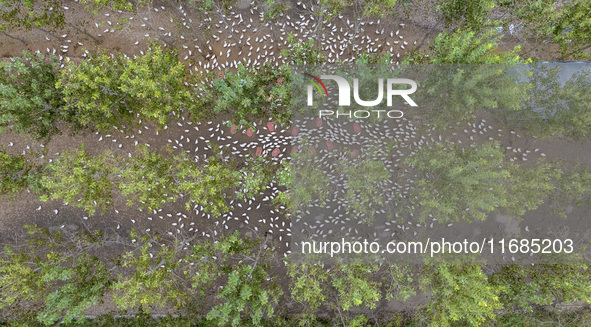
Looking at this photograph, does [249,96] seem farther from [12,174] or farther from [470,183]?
[12,174]

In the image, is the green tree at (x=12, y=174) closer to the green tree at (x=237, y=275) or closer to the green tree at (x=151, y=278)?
the green tree at (x=151, y=278)

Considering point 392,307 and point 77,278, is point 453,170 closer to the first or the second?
point 392,307

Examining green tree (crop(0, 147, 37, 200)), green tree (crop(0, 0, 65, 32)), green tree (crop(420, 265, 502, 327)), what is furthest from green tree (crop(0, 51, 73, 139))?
green tree (crop(420, 265, 502, 327))

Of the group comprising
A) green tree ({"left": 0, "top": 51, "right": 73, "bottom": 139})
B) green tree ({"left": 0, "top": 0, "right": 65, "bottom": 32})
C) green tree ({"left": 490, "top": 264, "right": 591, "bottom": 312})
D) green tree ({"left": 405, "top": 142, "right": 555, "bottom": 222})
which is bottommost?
green tree ({"left": 490, "top": 264, "right": 591, "bottom": 312})

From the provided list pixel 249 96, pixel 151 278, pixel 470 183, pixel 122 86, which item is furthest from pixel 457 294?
pixel 122 86

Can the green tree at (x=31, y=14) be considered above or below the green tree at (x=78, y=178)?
above

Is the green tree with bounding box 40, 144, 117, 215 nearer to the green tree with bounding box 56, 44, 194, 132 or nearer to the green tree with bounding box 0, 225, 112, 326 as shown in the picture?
the green tree with bounding box 56, 44, 194, 132

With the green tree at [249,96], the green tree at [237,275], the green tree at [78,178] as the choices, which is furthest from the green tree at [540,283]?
the green tree at [78,178]

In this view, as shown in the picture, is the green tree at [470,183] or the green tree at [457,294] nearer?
the green tree at [457,294]

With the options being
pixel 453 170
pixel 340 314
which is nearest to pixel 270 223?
pixel 340 314

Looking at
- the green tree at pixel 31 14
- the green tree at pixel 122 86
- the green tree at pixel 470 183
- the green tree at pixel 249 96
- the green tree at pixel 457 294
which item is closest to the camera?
the green tree at pixel 122 86

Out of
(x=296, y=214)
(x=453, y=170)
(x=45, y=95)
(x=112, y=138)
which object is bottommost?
(x=296, y=214)
